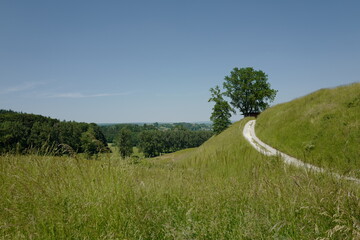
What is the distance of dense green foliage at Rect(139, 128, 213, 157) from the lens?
452 feet

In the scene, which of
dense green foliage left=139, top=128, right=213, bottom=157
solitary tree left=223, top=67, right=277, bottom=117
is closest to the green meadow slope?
solitary tree left=223, top=67, right=277, bottom=117

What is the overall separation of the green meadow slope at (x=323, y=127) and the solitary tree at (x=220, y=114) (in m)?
31.4

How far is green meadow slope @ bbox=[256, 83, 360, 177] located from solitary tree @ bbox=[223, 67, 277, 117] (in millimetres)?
29797

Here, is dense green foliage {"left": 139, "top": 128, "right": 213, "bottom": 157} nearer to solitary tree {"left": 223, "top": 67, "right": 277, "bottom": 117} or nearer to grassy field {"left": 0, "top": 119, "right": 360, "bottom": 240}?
solitary tree {"left": 223, "top": 67, "right": 277, "bottom": 117}

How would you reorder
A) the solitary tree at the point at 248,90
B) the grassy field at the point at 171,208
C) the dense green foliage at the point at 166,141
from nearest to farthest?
the grassy field at the point at 171,208 < the solitary tree at the point at 248,90 < the dense green foliage at the point at 166,141

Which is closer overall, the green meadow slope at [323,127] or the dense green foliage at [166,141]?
the green meadow slope at [323,127]

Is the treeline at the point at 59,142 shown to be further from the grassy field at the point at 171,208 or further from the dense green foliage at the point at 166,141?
the dense green foliage at the point at 166,141

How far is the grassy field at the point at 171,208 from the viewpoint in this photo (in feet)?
8.27

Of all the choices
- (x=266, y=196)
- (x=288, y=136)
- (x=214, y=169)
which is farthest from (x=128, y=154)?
(x=288, y=136)

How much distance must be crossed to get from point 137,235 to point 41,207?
141 cm

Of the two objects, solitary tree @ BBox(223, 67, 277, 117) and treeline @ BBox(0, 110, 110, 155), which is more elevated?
solitary tree @ BBox(223, 67, 277, 117)

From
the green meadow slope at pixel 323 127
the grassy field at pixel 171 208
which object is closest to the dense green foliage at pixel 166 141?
the green meadow slope at pixel 323 127

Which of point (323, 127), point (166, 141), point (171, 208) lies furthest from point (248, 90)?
point (166, 141)

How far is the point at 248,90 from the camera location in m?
54.5
